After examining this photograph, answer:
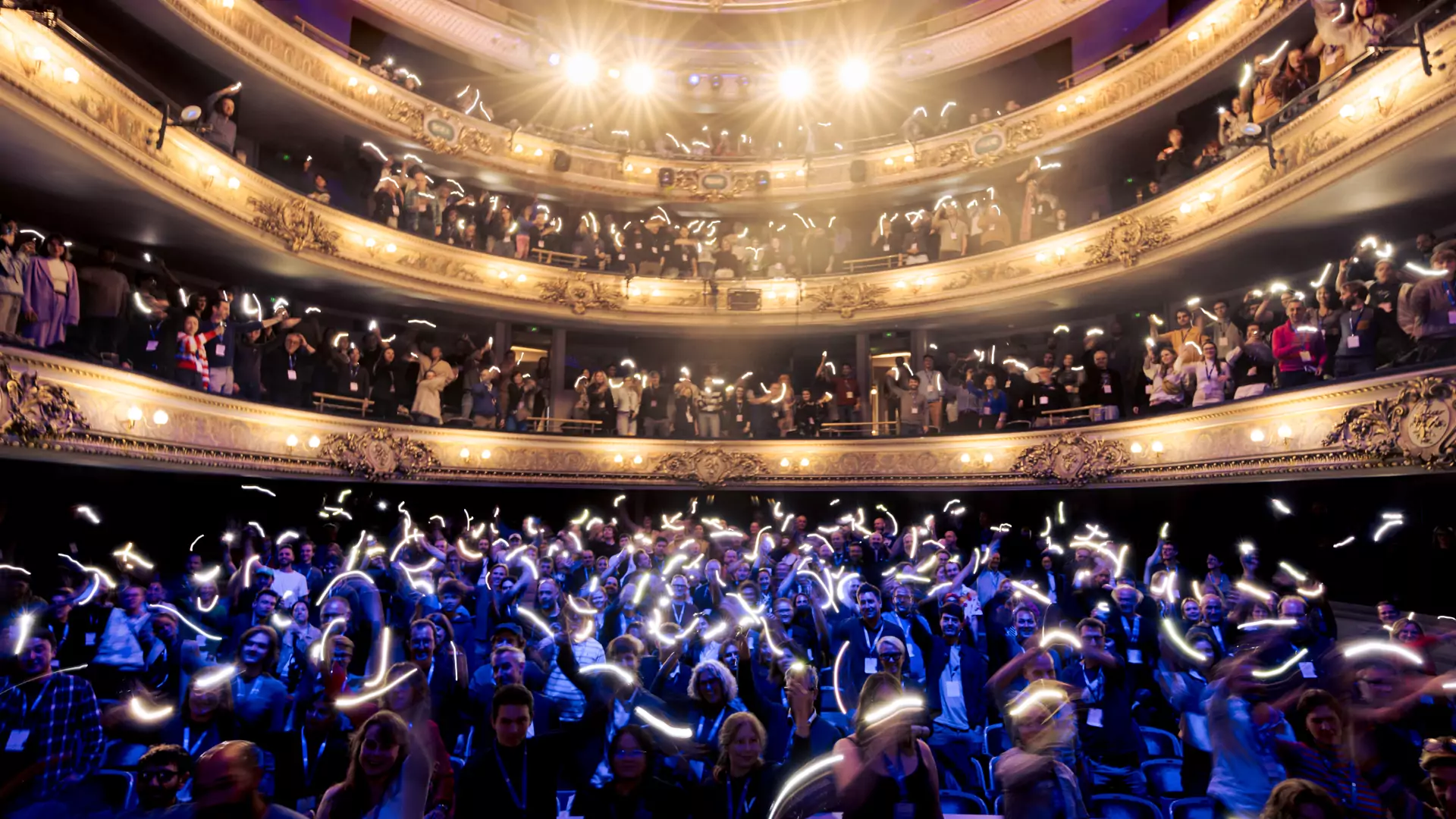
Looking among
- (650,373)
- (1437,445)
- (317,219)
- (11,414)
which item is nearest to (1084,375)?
(1437,445)

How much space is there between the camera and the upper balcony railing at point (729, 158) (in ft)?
44.2

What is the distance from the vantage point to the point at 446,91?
1939 cm

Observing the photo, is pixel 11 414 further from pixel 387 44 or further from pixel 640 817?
pixel 387 44

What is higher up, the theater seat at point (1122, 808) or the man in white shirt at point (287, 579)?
the man in white shirt at point (287, 579)

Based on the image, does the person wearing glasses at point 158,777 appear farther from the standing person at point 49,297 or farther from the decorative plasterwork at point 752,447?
the standing person at point 49,297

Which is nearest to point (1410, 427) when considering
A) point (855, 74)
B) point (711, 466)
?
point (711, 466)

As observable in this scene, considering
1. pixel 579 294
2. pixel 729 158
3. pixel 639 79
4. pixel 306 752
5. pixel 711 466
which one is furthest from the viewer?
pixel 639 79

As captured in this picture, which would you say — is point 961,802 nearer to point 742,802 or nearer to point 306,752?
point 742,802

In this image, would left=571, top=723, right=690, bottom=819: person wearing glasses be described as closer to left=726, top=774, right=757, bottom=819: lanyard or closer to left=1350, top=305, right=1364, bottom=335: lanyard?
left=726, top=774, right=757, bottom=819: lanyard

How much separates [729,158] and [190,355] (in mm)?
12783

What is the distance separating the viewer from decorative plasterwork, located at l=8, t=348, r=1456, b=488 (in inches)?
353

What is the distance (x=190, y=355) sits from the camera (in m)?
11.2

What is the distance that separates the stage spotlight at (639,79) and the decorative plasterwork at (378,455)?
1160cm

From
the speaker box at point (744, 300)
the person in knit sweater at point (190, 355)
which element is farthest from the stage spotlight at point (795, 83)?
the person in knit sweater at point (190, 355)
